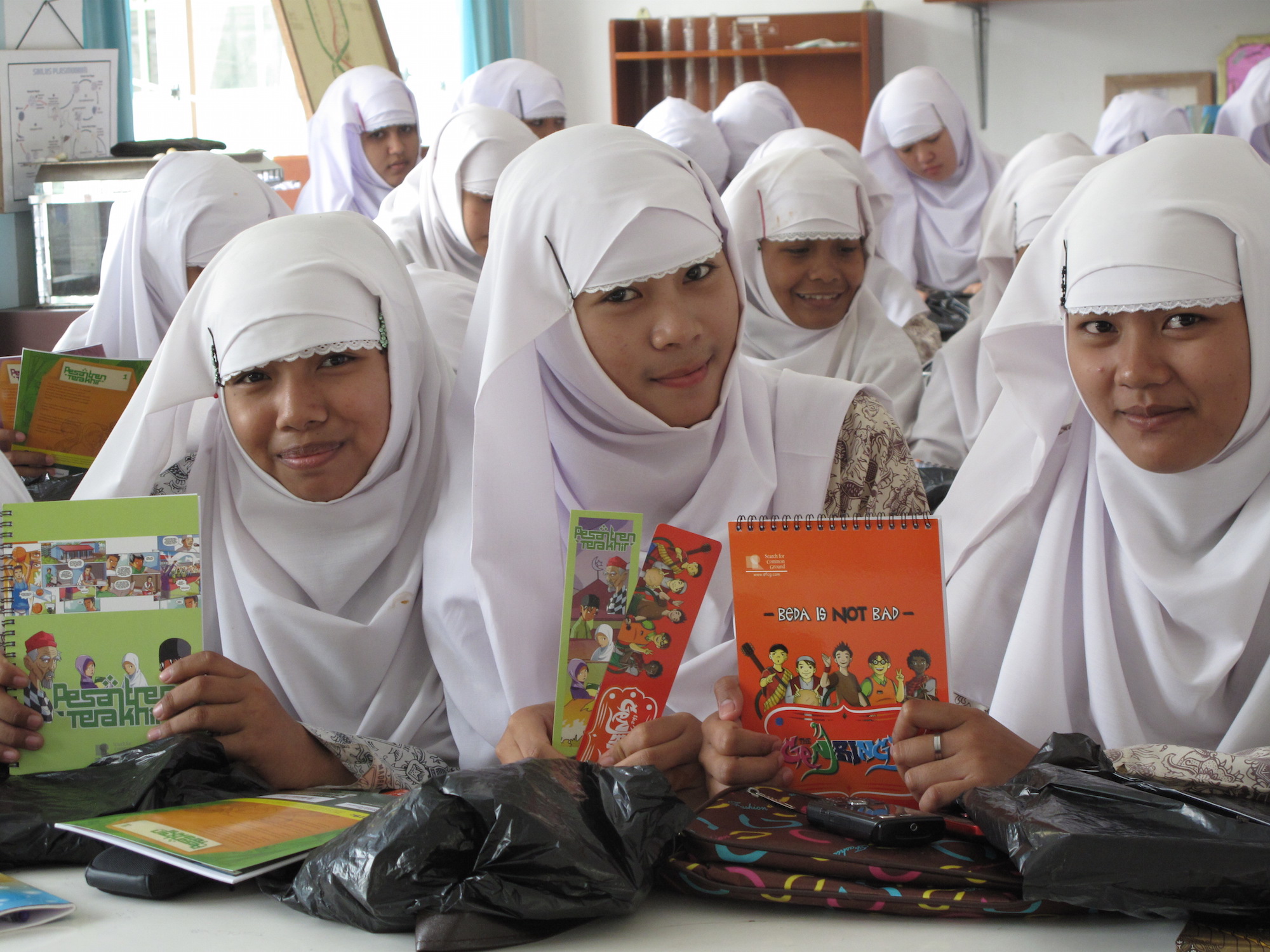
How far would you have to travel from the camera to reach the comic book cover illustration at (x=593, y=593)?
1.26 metres

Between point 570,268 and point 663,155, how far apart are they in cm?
26

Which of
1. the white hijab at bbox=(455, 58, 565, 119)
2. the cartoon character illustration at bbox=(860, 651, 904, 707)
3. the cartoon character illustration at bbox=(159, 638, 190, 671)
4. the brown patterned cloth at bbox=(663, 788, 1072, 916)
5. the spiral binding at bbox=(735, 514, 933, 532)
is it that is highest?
the white hijab at bbox=(455, 58, 565, 119)

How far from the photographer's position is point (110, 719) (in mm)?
1353

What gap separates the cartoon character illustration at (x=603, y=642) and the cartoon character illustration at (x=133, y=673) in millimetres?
514

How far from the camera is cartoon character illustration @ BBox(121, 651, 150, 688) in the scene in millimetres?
1349

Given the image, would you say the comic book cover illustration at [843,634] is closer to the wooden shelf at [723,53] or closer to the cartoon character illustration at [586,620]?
the cartoon character illustration at [586,620]

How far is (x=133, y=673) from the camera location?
1.35m

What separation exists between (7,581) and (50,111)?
4.00 metres

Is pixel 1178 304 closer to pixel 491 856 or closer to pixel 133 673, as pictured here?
pixel 491 856

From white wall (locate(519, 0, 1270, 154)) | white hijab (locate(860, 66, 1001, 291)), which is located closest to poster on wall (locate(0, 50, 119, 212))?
white hijab (locate(860, 66, 1001, 291))

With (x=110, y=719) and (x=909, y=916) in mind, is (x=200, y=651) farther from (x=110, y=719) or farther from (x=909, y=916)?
(x=909, y=916)

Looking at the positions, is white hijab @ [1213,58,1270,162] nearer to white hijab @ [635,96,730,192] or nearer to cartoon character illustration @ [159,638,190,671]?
white hijab @ [635,96,730,192]

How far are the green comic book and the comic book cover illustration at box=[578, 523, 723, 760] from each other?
1.57 ft

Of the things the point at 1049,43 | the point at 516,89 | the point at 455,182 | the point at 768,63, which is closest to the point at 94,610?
the point at 455,182
